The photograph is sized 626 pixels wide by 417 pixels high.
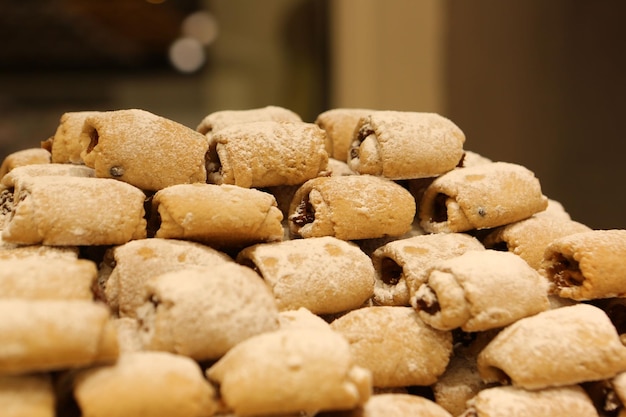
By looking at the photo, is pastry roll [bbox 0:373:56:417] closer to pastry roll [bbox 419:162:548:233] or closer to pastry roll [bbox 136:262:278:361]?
pastry roll [bbox 136:262:278:361]

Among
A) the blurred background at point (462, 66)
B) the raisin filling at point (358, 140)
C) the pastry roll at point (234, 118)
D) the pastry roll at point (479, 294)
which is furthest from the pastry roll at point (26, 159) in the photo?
the blurred background at point (462, 66)

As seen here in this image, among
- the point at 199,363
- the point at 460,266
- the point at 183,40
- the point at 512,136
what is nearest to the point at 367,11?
the point at 512,136

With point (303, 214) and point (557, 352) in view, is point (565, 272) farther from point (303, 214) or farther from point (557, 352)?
point (303, 214)

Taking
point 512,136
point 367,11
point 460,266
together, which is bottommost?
point 512,136

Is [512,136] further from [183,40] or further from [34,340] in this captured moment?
[34,340]

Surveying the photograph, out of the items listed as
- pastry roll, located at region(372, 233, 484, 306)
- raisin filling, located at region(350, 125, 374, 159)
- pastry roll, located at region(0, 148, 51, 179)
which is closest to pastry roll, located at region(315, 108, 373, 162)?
raisin filling, located at region(350, 125, 374, 159)

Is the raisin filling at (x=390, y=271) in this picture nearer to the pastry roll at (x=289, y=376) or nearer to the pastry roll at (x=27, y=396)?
the pastry roll at (x=289, y=376)
